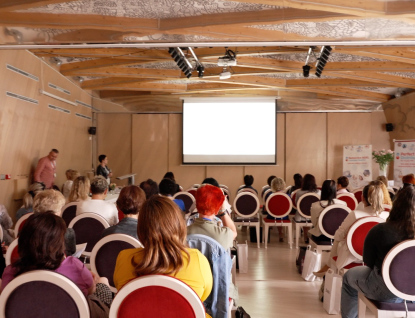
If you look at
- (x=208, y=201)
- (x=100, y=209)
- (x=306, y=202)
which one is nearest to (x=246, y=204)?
(x=306, y=202)

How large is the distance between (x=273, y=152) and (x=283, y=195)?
6.90 metres

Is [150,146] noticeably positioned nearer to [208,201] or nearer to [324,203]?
[324,203]

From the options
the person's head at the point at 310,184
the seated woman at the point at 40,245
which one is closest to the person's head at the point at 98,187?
the seated woman at the point at 40,245

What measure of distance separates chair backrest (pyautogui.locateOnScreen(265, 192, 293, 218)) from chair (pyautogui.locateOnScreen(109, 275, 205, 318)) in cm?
646

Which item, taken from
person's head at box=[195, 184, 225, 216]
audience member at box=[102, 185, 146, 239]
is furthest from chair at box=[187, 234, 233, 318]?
audience member at box=[102, 185, 146, 239]

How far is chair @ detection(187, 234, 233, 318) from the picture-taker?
2789 mm

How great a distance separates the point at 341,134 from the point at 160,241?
14.3m

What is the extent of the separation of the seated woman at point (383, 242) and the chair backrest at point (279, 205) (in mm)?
4632

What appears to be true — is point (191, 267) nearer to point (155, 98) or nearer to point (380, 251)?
point (380, 251)

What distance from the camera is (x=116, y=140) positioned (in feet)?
53.1

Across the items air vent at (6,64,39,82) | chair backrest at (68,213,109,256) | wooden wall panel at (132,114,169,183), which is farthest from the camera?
wooden wall panel at (132,114,169,183)

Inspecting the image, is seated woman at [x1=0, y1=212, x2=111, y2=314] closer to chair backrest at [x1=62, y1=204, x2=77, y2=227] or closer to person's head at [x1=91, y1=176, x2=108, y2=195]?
person's head at [x1=91, y1=176, x2=108, y2=195]

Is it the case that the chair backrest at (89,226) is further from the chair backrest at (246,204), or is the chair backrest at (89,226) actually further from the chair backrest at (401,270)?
the chair backrest at (246,204)

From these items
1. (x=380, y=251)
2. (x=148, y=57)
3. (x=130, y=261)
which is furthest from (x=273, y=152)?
(x=130, y=261)
